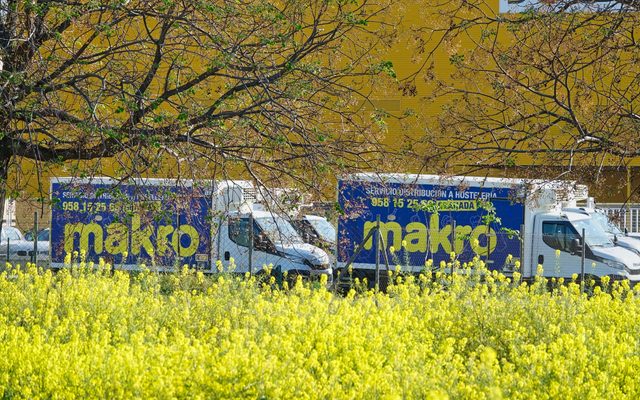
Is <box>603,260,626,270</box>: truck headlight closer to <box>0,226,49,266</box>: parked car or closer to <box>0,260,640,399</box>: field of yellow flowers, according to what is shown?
<box>0,260,640,399</box>: field of yellow flowers

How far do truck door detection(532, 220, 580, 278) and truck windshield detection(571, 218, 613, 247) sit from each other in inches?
10.1

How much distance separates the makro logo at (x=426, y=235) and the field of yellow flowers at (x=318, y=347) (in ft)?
32.3

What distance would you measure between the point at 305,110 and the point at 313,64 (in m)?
0.58

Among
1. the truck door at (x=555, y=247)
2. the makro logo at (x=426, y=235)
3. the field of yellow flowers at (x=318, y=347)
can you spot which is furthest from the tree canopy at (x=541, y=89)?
the truck door at (x=555, y=247)

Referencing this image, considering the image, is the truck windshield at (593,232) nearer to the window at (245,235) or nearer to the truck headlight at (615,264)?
the truck headlight at (615,264)

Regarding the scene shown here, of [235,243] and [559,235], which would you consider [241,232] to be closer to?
[235,243]

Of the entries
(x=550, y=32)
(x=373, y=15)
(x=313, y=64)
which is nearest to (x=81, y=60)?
(x=313, y=64)

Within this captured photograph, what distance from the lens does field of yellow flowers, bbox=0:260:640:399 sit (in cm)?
602

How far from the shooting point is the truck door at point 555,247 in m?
20.8

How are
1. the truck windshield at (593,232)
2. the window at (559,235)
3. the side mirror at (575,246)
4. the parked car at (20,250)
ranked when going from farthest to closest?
the parked car at (20,250), the truck windshield at (593,232), the window at (559,235), the side mirror at (575,246)

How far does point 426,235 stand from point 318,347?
1441 centimetres

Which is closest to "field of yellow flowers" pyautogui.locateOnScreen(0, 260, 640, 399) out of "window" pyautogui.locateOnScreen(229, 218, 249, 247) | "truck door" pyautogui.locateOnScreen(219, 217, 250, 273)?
"window" pyautogui.locateOnScreen(229, 218, 249, 247)

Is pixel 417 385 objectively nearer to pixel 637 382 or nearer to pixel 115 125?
pixel 637 382

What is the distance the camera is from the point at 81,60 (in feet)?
31.4
